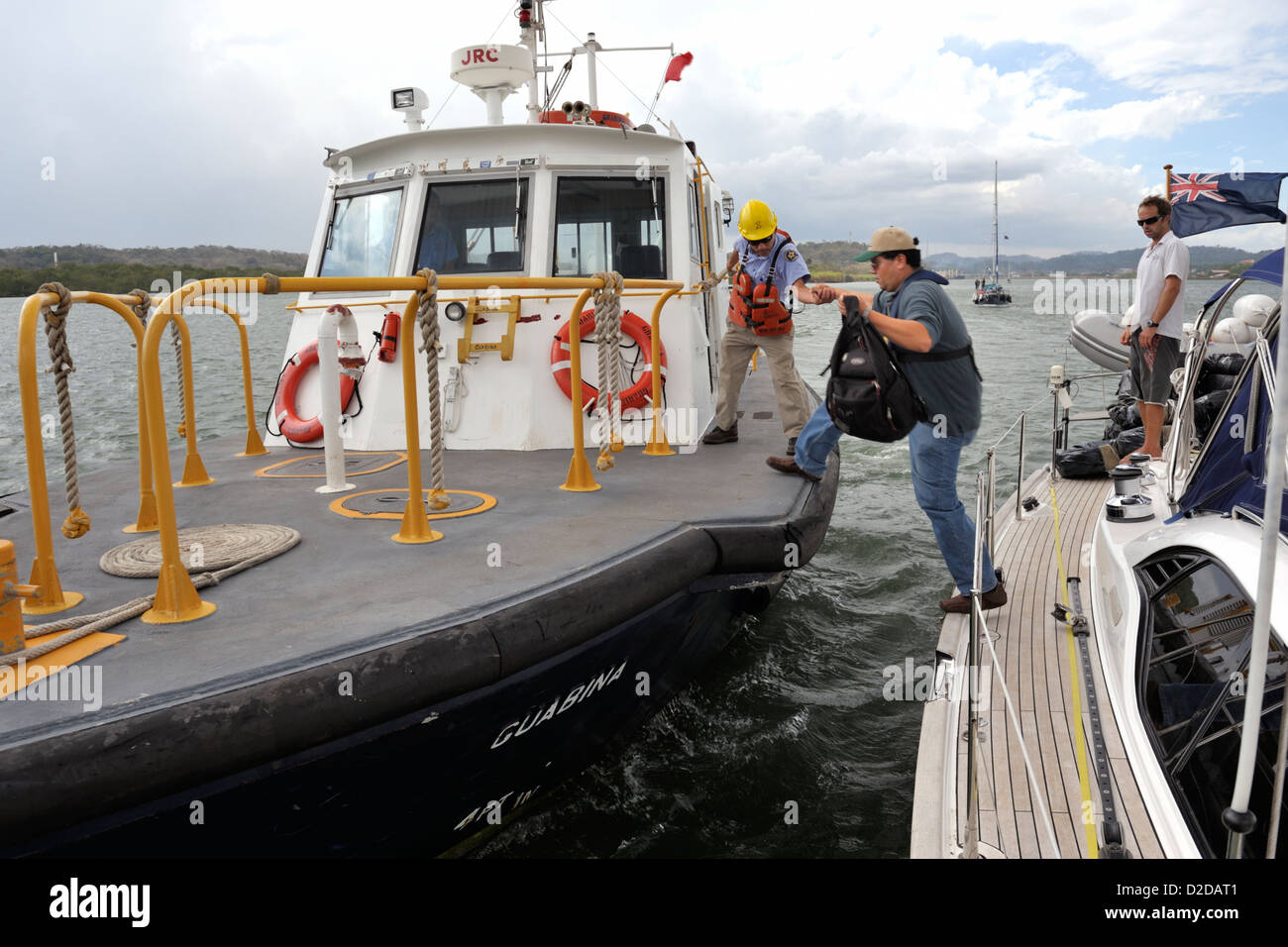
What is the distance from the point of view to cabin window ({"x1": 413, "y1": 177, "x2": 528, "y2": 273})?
5984 mm

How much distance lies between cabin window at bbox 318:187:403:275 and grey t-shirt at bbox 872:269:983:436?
366 cm

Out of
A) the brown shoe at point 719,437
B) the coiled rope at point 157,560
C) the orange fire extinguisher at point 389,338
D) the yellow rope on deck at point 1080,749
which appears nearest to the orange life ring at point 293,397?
the orange fire extinguisher at point 389,338

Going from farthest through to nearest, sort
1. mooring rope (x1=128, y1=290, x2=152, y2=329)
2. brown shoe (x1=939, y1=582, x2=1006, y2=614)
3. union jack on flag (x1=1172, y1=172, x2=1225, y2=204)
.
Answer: union jack on flag (x1=1172, y1=172, x2=1225, y2=204) → brown shoe (x1=939, y1=582, x2=1006, y2=614) → mooring rope (x1=128, y1=290, x2=152, y2=329)

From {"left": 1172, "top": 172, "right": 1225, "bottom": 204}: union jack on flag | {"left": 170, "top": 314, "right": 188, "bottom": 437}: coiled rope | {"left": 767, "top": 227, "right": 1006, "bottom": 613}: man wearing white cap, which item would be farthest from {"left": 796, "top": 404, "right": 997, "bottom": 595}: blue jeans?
{"left": 1172, "top": 172, "right": 1225, "bottom": 204}: union jack on flag

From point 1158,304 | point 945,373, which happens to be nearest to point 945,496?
point 945,373

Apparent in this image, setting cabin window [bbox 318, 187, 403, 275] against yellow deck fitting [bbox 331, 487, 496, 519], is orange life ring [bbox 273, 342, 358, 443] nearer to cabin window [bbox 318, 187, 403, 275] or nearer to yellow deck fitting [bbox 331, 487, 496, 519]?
cabin window [bbox 318, 187, 403, 275]

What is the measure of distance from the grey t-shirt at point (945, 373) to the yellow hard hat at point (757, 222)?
1.50 metres

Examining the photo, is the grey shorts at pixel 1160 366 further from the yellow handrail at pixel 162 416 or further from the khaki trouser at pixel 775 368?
the yellow handrail at pixel 162 416

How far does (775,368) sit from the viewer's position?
553cm
